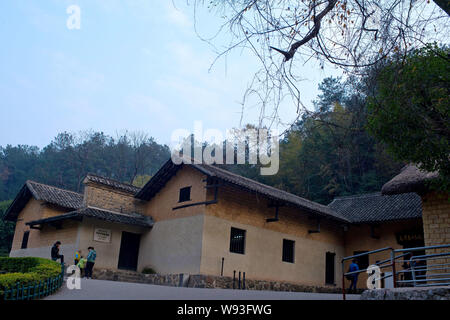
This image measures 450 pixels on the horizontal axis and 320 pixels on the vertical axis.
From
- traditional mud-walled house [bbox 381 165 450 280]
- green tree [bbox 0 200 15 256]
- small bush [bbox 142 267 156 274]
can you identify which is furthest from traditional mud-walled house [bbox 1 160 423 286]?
green tree [bbox 0 200 15 256]

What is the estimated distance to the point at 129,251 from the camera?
20359 mm

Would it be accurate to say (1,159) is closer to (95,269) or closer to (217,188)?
(95,269)

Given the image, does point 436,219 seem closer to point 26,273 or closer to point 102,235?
point 26,273

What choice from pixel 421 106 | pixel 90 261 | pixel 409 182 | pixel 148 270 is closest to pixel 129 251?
pixel 148 270

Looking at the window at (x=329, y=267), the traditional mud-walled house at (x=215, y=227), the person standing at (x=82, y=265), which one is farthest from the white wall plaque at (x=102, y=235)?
the window at (x=329, y=267)

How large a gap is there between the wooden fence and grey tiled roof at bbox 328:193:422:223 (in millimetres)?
15056

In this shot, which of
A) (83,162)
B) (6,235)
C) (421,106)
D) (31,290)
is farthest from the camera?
(83,162)

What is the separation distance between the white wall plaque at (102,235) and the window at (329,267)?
10945 millimetres

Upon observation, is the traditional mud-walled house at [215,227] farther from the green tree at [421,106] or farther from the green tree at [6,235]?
the green tree at [6,235]

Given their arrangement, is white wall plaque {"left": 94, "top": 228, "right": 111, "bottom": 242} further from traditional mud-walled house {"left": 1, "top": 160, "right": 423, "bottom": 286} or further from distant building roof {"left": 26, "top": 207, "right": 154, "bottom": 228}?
distant building roof {"left": 26, "top": 207, "right": 154, "bottom": 228}

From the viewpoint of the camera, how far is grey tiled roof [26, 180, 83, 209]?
22.9 meters

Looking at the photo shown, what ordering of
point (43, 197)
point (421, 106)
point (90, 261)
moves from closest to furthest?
point (421, 106) → point (90, 261) → point (43, 197)

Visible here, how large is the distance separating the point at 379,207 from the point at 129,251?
41.4ft
